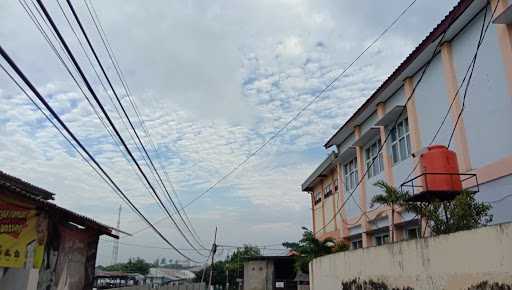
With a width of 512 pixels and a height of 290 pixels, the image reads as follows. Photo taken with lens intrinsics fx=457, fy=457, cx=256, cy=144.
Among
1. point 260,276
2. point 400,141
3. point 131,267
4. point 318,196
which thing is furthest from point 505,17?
point 131,267

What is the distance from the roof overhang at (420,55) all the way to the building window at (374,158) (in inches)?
40.1

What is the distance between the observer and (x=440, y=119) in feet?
36.9

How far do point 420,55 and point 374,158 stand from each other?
16.8 ft

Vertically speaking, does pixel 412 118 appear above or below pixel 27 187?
above

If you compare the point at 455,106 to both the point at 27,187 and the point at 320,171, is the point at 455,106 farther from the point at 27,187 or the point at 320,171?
the point at 320,171

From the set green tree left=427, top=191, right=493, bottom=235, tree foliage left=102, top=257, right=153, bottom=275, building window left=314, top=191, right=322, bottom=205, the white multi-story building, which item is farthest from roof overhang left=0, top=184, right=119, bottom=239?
tree foliage left=102, top=257, right=153, bottom=275

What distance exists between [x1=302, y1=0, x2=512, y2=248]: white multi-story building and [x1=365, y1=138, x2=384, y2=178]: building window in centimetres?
4

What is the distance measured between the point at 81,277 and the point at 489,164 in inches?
407

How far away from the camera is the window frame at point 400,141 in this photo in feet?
43.6

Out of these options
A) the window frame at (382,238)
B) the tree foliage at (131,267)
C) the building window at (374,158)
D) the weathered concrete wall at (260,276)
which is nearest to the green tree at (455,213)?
the window frame at (382,238)

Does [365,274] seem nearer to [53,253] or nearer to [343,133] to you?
[53,253]

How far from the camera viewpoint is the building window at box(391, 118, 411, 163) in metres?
13.3

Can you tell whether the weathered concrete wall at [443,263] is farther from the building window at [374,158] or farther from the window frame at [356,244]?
the window frame at [356,244]

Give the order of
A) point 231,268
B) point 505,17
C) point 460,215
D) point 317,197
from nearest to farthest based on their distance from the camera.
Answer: point 460,215
point 505,17
point 317,197
point 231,268
